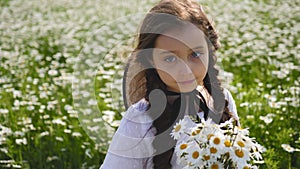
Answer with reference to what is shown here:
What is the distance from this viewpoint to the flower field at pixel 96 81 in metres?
2.39

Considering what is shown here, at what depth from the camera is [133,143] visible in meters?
1.63

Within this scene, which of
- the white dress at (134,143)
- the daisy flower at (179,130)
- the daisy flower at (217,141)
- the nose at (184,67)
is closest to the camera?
the daisy flower at (217,141)

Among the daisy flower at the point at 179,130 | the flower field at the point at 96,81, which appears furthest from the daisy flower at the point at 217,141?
the flower field at the point at 96,81

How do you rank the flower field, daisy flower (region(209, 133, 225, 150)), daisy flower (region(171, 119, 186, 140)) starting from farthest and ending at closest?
the flower field
daisy flower (region(171, 119, 186, 140))
daisy flower (region(209, 133, 225, 150))

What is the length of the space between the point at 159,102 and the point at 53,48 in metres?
2.56

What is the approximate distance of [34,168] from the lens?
7.66ft

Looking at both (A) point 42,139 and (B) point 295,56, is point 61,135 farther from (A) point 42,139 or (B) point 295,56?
(B) point 295,56

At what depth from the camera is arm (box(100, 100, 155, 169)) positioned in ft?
5.32

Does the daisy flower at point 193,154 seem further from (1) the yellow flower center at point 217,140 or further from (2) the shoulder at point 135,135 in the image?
(2) the shoulder at point 135,135

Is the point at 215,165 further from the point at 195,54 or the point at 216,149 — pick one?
the point at 195,54

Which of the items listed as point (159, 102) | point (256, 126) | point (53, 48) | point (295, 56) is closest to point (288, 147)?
point (256, 126)

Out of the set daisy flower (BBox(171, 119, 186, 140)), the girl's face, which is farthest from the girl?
daisy flower (BBox(171, 119, 186, 140))

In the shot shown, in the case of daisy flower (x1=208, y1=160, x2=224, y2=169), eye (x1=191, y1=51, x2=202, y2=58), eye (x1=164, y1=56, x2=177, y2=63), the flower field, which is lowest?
the flower field

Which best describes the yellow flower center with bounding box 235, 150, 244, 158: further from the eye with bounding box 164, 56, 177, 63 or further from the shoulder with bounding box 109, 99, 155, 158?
the shoulder with bounding box 109, 99, 155, 158
